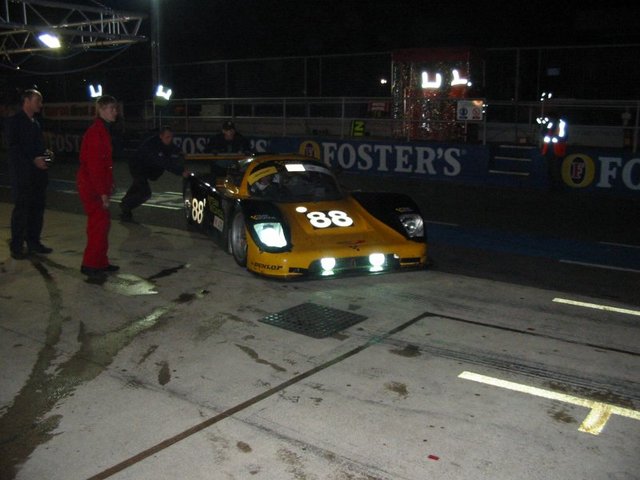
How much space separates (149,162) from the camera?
1043cm

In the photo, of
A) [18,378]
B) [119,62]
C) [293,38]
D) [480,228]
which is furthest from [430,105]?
[119,62]

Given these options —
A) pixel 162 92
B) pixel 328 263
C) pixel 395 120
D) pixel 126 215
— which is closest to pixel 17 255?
pixel 126 215

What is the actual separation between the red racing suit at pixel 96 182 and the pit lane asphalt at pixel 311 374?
1.25 feet

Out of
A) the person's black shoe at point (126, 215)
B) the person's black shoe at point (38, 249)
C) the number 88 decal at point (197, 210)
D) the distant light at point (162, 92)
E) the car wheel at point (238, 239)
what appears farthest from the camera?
the distant light at point (162, 92)

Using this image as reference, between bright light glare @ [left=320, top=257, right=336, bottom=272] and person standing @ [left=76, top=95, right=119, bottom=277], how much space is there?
7.51 ft

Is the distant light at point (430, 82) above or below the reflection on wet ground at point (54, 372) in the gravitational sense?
above

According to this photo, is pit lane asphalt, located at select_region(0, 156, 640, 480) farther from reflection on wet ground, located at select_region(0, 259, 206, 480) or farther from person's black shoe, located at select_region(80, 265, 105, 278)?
person's black shoe, located at select_region(80, 265, 105, 278)

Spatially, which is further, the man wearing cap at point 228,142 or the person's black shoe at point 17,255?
the man wearing cap at point 228,142

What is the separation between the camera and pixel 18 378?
4566 millimetres

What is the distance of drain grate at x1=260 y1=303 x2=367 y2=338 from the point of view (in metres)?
5.46

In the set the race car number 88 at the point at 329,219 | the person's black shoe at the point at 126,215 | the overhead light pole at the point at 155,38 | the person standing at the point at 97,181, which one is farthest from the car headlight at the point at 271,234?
the overhead light pole at the point at 155,38

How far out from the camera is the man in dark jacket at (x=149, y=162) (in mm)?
10234

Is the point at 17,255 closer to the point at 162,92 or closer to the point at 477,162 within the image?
the point at 477,162

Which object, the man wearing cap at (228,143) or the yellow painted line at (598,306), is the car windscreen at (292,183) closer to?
the yellow painted line at (598,306)
